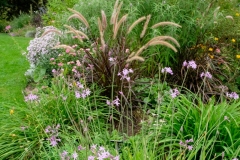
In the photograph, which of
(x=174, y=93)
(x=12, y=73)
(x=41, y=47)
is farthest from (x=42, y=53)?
(x=174, y=93)

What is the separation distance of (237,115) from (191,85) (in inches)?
56.3

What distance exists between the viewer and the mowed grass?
17.7ft

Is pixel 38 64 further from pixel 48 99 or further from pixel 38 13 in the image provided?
pixel 38 13

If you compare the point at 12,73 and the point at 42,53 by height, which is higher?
the point at 42,53

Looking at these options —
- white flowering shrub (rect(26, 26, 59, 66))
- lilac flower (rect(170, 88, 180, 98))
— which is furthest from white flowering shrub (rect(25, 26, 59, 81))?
lilac flower (rect(170, 88, 180, 98))

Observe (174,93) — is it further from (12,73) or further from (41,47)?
(12,73)

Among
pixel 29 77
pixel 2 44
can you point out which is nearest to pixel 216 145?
pixel 29 77

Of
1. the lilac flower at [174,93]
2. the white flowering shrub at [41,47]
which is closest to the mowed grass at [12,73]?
the white flowering shrub at [41,47]

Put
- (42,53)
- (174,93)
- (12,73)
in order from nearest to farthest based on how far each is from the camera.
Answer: (174,93)
(42,53)
(12,73)

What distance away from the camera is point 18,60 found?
25.1 ft

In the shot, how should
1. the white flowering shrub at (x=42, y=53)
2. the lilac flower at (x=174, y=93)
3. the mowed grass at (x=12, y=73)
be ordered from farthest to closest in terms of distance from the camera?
1. the white flowering shrub at (x=42, y=53)
2. the mowed grass at (x=12, y=73)
3. the lilac flower at (x=174, y=93)

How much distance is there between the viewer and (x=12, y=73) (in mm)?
6742

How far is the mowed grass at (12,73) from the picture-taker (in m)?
5.40

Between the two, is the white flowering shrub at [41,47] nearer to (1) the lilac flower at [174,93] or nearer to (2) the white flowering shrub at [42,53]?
(2) the white flowering shrub at [42,53]
